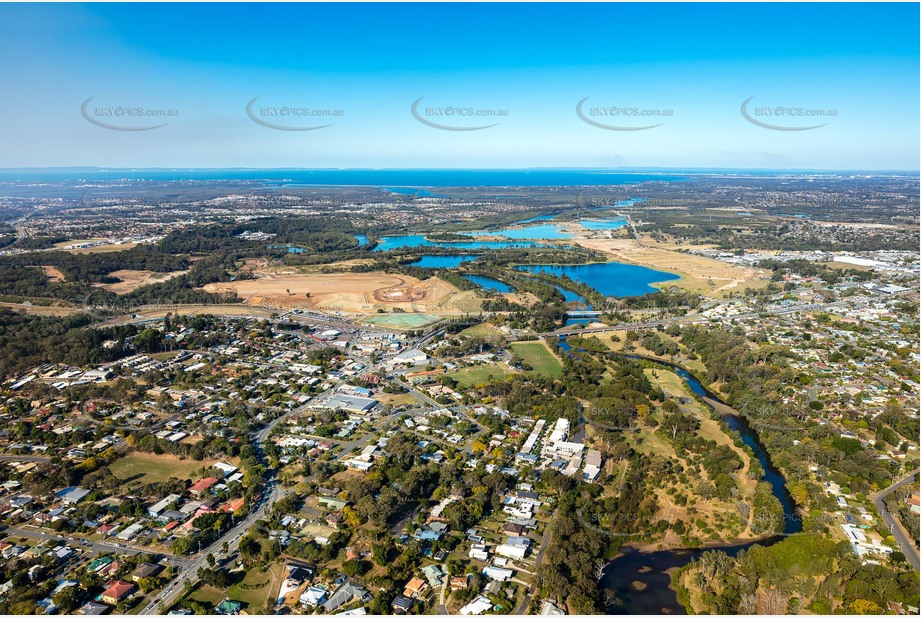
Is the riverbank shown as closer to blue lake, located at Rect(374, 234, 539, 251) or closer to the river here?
the river

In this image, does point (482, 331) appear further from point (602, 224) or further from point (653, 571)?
point (602, 224)

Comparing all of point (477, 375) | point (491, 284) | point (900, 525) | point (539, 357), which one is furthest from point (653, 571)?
point (491, 284)

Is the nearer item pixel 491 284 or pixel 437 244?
pixel 491 284

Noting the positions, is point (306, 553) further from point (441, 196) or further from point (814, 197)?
point (814, 197)

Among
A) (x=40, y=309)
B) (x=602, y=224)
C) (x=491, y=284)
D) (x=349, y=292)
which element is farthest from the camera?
(x=602, y=224)

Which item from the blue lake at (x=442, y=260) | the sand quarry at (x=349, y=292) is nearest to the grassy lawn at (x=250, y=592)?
the sand quarry at (x=349, y=292)

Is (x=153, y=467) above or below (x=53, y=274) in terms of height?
below

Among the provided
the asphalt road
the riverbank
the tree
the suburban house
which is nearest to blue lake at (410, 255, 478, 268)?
the riverbank

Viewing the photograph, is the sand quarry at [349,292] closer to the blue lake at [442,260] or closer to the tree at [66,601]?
the blue lake at [442,260]
